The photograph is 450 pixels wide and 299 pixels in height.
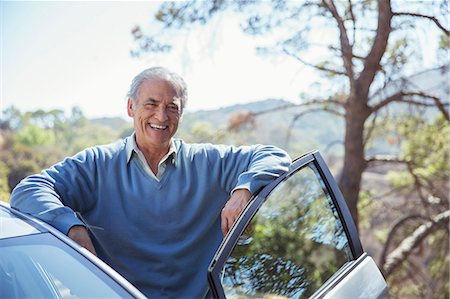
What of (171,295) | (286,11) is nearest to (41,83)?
(286,11)

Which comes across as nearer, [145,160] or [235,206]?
[235,206]

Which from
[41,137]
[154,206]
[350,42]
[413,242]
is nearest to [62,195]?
[154,206]

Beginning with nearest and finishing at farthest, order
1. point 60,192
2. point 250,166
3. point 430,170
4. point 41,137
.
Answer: point 60,192, point 250,166, point 430,170, point 41,137

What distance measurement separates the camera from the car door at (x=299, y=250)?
1.65 m

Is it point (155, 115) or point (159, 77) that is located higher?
point (159, 77)

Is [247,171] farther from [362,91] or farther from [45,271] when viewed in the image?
[362,91]

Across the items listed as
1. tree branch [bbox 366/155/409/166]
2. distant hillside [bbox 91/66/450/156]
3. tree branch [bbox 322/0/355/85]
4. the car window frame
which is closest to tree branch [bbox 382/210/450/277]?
tree branch [bbox 366/155/409/166]

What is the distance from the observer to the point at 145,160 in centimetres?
238

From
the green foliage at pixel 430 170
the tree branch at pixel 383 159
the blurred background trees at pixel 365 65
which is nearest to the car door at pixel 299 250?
the blurred background trees at pixel 365 65

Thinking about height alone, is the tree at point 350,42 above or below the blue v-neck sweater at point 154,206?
above

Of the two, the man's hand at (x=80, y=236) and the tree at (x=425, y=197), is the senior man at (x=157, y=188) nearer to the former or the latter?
the man's hand at (x=80, y=236)

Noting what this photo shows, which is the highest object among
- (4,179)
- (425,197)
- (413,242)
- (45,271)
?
(45,271)

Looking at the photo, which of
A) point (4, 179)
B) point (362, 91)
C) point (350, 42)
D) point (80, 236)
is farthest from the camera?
point (4, 179)

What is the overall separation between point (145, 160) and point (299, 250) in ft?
2.58
